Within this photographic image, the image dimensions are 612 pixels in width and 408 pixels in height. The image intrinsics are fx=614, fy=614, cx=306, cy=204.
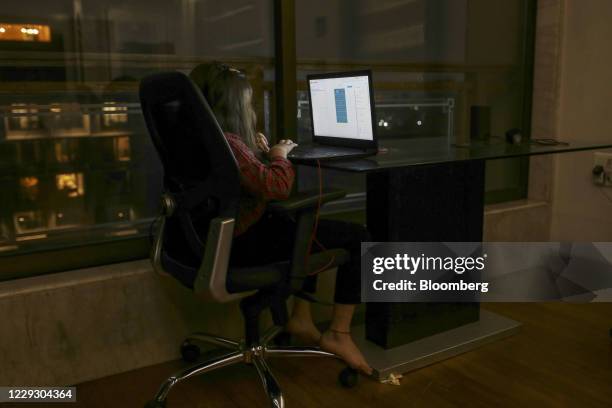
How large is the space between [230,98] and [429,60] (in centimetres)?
161

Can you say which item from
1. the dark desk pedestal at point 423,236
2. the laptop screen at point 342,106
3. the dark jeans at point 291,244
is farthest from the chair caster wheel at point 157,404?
the laptop screen at point 342,106

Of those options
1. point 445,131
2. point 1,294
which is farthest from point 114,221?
point 445,131

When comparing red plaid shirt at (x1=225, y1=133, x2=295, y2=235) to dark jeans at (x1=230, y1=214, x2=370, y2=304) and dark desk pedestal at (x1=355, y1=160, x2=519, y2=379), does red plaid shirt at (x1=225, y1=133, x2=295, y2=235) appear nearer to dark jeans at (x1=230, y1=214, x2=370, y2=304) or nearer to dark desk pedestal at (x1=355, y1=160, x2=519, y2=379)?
dark jeans at (x1=230, y1=214, x2=370, y2=304)

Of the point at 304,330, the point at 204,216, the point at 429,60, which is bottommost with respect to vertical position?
the point at 304,330

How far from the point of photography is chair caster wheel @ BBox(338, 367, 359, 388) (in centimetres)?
207

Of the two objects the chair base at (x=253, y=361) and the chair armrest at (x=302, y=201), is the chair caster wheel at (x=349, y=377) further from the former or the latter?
the chair armrest at (x=302, y=201)

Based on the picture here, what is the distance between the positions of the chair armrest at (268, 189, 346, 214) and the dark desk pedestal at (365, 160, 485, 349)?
1.59ft

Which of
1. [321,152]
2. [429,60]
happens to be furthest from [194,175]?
[429,60]

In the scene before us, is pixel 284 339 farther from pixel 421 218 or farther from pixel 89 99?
pixel 89 99

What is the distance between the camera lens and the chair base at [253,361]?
1.83 meters

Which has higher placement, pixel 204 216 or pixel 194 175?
pixel 194 175

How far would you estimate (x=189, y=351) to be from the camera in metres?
2.29

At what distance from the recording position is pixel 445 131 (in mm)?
3230

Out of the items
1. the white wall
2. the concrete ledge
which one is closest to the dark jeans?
the concrete ledge
